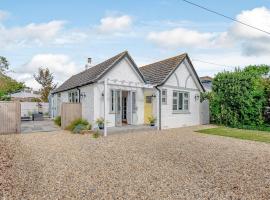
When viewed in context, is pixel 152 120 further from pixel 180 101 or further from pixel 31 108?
pixel 31 108

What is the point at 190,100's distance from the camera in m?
20.5

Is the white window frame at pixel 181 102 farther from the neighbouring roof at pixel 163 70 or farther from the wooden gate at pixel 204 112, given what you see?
the wooden gate at pixel 204 112

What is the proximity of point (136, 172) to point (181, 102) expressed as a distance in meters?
13.9

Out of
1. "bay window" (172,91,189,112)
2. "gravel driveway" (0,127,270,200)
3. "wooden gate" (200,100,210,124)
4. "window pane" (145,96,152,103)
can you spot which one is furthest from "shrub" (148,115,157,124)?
"gravel driveway" (0,127,270,200)

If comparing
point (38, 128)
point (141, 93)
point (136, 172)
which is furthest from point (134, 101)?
point (136, 172)

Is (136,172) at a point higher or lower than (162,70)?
lower

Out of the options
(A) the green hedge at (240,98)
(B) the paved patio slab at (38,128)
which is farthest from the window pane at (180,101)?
(B) the paved patio slab at (38,128)

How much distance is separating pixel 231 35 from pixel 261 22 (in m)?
3.43

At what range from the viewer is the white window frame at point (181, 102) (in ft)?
62.7

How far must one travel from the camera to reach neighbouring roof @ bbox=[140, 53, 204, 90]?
18.1 m

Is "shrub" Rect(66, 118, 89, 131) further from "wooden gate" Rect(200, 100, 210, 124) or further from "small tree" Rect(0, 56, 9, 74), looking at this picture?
"small tree" Rect(0, 56, 9, 74)

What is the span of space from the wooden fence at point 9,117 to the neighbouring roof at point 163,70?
9585mm

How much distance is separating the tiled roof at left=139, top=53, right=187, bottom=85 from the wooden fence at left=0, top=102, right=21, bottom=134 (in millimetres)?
9585

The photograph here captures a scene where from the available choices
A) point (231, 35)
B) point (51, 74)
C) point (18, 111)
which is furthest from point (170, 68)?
point (51, 74)
